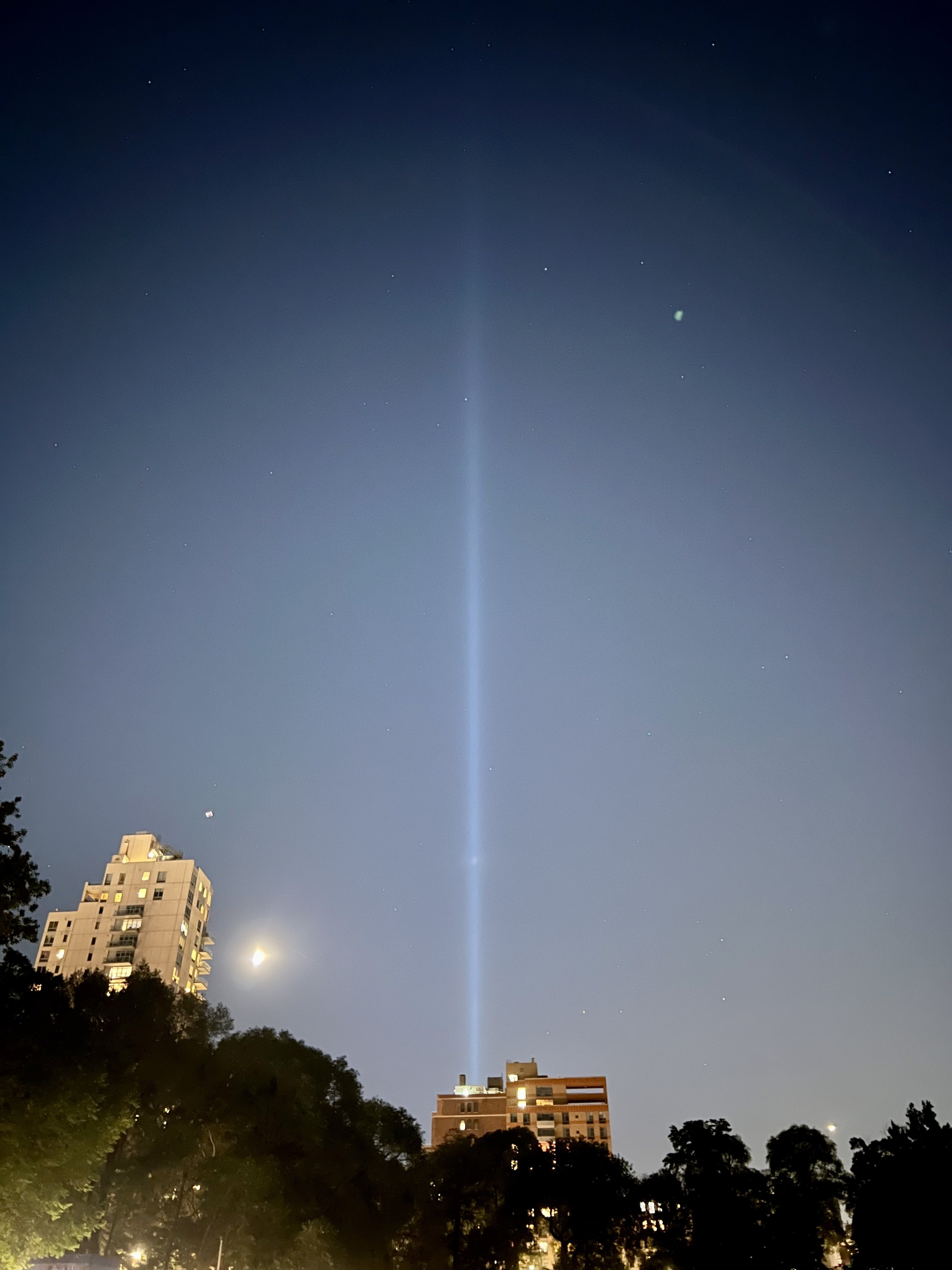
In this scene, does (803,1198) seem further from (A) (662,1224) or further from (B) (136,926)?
(B) (136,926)

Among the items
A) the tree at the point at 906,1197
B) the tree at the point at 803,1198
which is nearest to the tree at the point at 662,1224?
the tree at the point at 803,1198

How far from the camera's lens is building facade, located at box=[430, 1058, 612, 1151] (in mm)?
128500

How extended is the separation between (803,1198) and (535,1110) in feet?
255

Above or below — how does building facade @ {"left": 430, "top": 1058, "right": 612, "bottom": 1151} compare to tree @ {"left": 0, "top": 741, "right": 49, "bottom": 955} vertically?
above

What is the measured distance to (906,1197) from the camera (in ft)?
151

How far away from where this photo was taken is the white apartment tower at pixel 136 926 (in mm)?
119625

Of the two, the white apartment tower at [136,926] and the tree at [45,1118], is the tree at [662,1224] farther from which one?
the white apartment tower at [136,926]

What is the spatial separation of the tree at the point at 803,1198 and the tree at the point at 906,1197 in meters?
6.07

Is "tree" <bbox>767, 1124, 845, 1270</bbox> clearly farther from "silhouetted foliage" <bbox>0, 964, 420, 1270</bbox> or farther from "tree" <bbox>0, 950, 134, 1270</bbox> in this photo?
"tree" <bbox>0, 950, 134, 1270</bbox>

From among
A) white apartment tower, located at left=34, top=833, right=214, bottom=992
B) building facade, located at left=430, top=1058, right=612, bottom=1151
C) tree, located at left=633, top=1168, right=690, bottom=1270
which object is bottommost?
tree, located at left=633, top=1168, right=690, bottom=1270

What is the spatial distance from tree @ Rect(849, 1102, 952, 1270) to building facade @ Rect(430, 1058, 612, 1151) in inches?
3321

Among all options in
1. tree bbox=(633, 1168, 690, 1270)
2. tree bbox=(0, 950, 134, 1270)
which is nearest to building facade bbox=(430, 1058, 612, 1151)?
tree bbox=(633, 1168, 690, 1270)

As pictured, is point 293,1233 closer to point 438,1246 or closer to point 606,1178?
point 438,1246

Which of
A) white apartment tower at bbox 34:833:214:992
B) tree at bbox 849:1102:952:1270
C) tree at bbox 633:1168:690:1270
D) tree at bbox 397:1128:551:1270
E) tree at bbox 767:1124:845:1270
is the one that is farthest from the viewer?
white apartment tower at bbox 34:833:214:992
